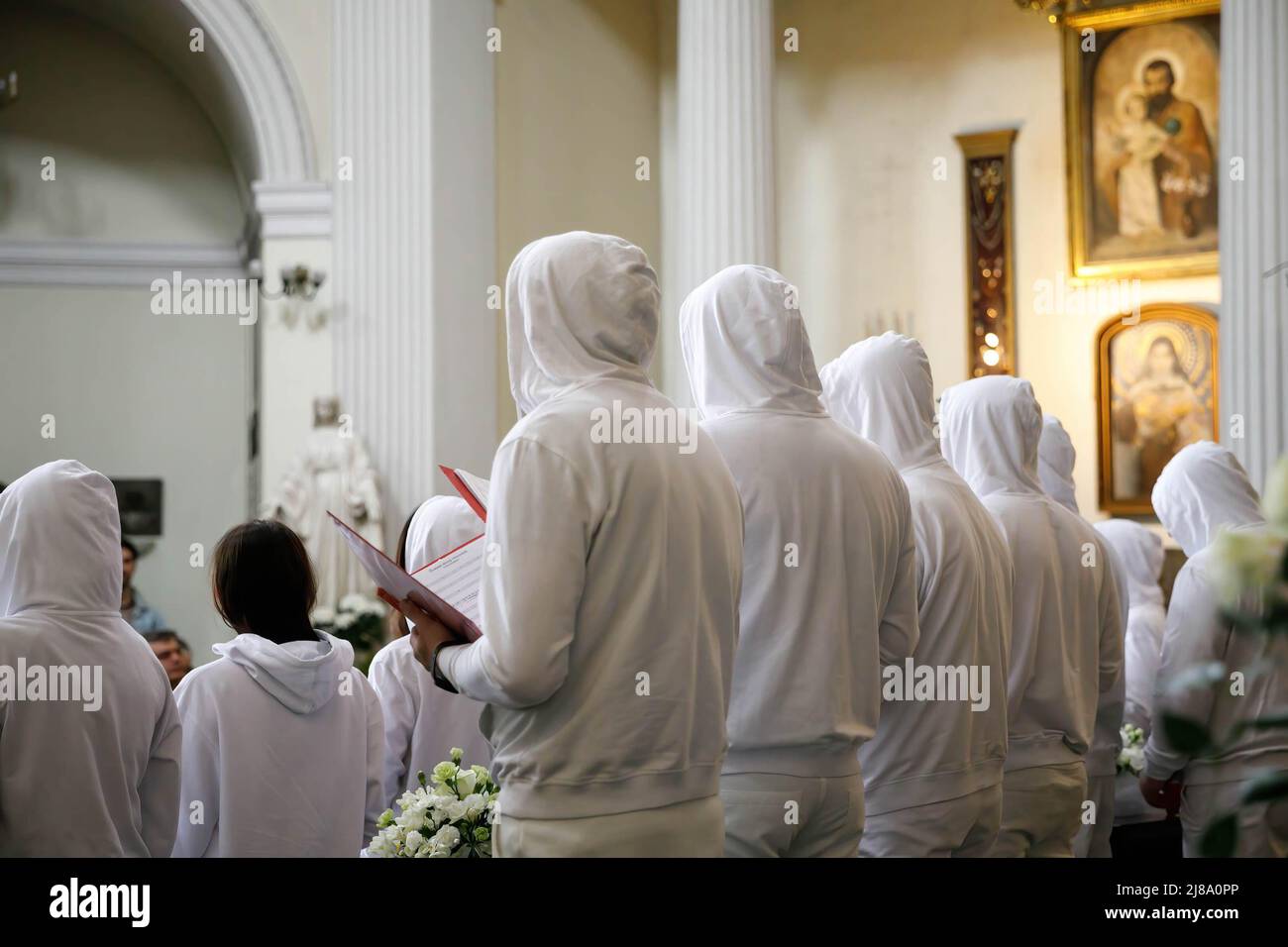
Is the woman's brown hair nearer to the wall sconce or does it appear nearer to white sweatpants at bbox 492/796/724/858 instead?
white sweatpants at bbox 492/796/724/858

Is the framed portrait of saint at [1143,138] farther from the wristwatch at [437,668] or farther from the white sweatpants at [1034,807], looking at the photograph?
the wristwatch at [437,668]

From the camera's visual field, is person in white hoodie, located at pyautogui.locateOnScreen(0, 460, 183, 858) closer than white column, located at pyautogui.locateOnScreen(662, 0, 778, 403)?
Yes

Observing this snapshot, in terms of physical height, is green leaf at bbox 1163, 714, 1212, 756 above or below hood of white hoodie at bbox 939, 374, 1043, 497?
below

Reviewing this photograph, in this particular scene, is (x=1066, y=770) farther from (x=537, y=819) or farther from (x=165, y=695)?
(x=165, y=695)

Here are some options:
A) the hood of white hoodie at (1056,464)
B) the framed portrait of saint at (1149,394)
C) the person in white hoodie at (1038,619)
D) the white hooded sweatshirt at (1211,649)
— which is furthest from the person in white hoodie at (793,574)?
the framed portrait of saint at (1149,394)

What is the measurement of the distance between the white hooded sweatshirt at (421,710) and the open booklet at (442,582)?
3.74 feet

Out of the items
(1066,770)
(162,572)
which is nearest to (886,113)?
(162,572)

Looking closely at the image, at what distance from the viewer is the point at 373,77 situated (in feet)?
34.0

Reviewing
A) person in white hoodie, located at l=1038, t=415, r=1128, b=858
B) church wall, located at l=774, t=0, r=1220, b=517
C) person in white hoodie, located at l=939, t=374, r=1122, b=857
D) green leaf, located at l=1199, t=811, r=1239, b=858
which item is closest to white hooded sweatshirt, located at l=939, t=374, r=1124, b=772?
person in white hoodie, located at l=939, t=374, r=1122, b=857

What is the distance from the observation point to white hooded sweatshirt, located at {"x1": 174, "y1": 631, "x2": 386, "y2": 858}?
3.45m

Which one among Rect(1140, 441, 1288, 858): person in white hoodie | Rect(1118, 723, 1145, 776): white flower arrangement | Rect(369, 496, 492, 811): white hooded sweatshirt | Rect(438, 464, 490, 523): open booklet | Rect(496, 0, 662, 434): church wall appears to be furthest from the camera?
Rect(496, 0, 662, 434): church wall

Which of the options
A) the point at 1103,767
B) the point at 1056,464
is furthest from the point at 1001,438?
the point at 1103,767

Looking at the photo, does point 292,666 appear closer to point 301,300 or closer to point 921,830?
point 921,830

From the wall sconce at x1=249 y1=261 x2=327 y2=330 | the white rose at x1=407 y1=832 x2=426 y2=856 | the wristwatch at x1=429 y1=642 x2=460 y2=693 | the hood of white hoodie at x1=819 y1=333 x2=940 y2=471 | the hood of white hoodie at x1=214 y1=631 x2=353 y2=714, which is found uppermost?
the wall sconce at x1=249 y1=261 x2=327 y2=330
